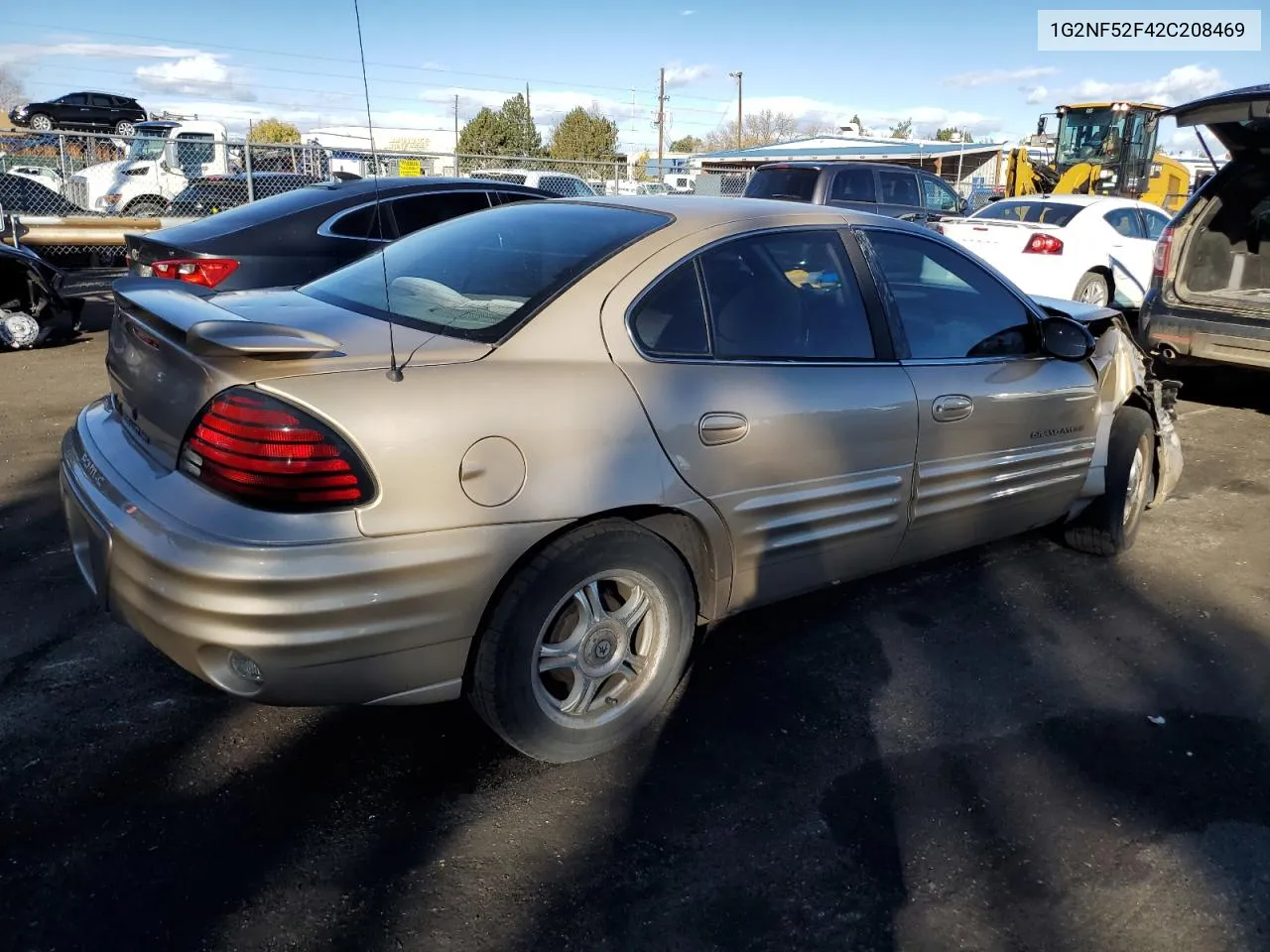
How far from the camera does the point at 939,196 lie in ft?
46.7

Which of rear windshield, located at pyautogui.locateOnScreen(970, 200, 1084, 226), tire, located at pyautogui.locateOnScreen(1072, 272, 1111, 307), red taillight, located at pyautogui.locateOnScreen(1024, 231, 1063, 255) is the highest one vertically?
rear windshield, located at pyautogui.locateOnScreen(970, 200, 1084, 226)

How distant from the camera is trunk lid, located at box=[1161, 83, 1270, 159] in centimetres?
595

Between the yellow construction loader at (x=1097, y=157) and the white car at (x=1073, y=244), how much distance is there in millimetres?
9035

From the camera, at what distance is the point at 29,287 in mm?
8781

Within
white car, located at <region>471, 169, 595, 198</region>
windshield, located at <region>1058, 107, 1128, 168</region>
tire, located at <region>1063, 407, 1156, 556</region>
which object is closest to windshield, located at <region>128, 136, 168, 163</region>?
white car, located at <region>471, 169, 595, 198</region>

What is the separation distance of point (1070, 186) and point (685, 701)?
64.3ft

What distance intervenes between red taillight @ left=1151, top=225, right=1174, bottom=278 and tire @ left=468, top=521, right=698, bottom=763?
610cm

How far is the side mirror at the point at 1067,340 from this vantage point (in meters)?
3.91

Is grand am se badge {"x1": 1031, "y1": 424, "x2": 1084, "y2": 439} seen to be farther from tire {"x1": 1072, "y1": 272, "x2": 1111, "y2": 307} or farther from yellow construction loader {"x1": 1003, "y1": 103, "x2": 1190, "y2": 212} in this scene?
yellow construction loader {"x1": 1003, "y1": 103, "x2": 1190, "y2": 212}

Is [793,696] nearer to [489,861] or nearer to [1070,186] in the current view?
[489,861]

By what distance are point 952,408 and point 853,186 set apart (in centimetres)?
1005

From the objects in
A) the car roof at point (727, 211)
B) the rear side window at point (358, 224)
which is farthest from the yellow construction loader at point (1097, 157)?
the car roof at point (727, 211)

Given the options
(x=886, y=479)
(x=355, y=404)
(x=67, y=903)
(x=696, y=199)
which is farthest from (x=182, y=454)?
(x=886, y=479)

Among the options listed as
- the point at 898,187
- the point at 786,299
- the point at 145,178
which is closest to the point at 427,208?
the point at 786,299
